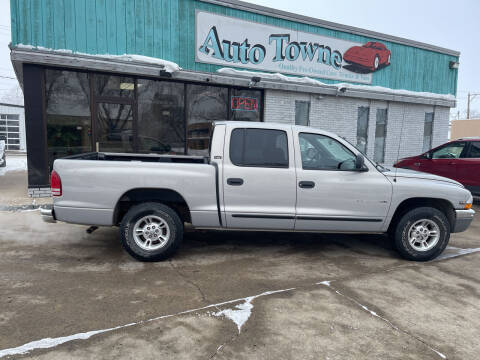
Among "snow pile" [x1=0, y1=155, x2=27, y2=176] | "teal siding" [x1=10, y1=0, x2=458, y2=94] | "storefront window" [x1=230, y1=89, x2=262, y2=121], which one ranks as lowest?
"snow pile" [x1=0, y1=155, x2=27, y2=176]

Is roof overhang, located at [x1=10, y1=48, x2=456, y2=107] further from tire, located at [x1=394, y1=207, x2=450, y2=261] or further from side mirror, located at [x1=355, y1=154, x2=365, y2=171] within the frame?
tire, located at [x1=394, y1=207, x2=450, y2=261]

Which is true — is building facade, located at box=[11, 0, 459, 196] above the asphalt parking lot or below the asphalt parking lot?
above

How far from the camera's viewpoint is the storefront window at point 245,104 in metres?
10.5

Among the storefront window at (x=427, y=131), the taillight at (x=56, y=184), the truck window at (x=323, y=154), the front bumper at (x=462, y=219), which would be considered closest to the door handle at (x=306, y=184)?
the truck window at (x=323, y=154)

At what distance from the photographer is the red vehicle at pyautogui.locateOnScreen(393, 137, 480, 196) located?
8.76 m

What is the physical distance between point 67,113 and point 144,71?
219 cm

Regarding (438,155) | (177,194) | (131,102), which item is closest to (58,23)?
(131,102)

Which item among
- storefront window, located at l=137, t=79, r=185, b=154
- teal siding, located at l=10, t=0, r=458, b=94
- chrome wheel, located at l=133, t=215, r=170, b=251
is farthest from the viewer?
storefront window, located at l=137, t=79, r=185, b=154

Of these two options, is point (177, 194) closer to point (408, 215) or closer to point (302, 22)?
point (408, 215)

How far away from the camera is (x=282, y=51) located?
35.2 feet

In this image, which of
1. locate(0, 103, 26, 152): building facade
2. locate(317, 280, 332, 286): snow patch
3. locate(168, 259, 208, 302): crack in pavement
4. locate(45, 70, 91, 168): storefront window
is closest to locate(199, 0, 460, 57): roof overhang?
locate(45, 70, 91, 168): storefront window

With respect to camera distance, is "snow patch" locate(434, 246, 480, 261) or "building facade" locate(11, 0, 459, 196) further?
"building facade" locate(11, 0, 459, 196)

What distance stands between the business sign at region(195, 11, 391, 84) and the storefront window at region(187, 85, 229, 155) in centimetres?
83

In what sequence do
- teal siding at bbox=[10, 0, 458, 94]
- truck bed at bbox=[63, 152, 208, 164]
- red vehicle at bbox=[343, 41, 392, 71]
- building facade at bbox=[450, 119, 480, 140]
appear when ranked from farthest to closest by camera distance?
1. building facade at bbox=[450, 119, 480, 140]
2. red vehicle at bbox=[343, 41, 392, 71]
3. teal siding at bbox=[10, 0, 458, 94]
4. truck bed at bbox=[63, 152, 208, 164]
